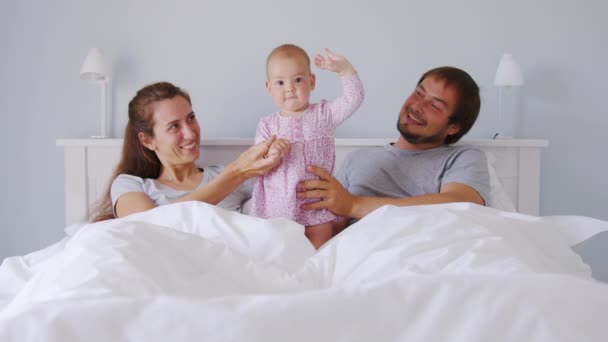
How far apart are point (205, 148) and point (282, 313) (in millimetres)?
1490

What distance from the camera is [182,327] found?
570mm

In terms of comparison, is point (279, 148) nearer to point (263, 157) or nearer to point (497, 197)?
point (263, 157)

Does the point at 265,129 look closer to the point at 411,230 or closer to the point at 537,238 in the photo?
the point at 411,230

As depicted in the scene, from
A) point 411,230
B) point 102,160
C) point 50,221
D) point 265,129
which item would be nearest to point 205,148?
point 102,160

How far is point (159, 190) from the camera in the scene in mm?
1713

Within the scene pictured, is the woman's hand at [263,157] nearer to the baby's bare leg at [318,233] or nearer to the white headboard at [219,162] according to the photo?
the baby's bare leg at [318,233]

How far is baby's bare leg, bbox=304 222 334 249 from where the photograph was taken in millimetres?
1491

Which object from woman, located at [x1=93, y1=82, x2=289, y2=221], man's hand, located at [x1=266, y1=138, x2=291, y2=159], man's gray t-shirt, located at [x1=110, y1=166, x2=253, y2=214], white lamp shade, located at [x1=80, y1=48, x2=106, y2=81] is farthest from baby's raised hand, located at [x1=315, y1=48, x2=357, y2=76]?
white lamp shade, located at [x1=80, y1=48, x2=106, y2=81]

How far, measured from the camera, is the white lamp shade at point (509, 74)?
6.58 ft

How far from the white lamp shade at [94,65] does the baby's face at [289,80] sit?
93 cm

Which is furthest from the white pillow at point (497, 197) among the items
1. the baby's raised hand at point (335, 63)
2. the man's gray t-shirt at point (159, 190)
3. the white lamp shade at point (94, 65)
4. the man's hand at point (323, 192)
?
the white lamp shade at point (94, 65)

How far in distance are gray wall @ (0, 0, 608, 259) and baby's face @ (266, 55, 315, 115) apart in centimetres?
75

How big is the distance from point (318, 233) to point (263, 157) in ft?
0.83

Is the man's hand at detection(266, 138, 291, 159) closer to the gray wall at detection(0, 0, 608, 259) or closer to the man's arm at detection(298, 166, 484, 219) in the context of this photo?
the man's arm at detection(298, 166, 484, 219)
